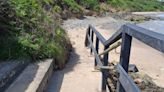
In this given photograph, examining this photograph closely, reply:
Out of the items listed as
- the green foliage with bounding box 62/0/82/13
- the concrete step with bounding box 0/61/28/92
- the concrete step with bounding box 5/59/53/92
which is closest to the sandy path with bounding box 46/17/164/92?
the concrete step with bounding box 5/59/53/92

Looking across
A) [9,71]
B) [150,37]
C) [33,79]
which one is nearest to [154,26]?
[33,79]

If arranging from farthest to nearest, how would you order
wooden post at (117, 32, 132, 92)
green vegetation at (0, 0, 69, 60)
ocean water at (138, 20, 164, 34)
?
1. ocean water at (138, 20, 164, 34)
2. green vegetation at (0, 0, 69, 60)
3. wooden post at (117, 32, 132, 92)

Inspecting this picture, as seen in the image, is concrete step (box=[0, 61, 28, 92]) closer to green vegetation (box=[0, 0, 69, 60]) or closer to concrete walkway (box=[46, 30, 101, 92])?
green vegetation (box=[0, 0, 69, 60])

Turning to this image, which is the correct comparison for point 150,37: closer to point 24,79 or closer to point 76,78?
point 24,79

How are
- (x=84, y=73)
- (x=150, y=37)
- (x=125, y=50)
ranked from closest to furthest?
(x=150, y=37) → (x=125, y=50) → (x=84, y=73)

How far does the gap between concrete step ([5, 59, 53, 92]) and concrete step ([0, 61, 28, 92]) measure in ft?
0.22

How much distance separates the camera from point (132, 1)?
45562 mm

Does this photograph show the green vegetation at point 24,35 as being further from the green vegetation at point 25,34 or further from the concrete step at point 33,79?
the concrete step at point 33,79

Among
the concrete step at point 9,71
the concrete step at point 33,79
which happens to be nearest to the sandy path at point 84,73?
the concrete step at point 33,79

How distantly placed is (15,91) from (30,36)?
A: 2.42 metres

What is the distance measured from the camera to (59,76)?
280 inches

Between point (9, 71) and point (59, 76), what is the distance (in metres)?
1.76

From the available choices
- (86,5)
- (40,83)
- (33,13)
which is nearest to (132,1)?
(86,5)

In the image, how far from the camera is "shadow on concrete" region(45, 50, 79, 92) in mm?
6316
